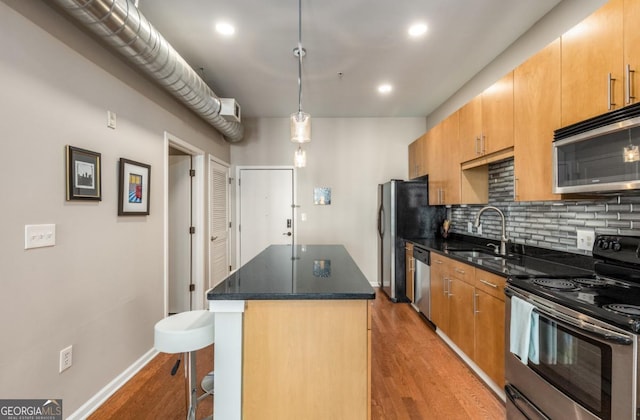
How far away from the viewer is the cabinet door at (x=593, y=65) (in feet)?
4.52

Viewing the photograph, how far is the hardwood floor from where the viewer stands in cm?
181

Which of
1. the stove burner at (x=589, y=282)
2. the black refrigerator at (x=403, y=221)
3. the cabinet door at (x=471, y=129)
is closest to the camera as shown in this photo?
the stove burner at (x=589, y=282)

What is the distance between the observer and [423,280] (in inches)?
126

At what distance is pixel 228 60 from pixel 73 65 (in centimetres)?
140

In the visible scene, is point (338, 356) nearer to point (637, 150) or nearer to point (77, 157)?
point (637, 150)

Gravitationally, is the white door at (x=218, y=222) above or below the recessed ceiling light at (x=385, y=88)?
below

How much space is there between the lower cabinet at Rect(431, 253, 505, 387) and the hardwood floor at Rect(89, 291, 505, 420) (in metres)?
0.17

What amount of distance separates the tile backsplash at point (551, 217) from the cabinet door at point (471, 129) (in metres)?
0.32

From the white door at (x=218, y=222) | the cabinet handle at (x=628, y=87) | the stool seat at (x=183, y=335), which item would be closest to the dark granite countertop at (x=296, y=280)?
the stool seat at (x=183, y=335)

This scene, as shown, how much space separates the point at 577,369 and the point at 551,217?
1.31m

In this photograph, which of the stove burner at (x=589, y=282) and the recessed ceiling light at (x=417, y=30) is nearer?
the stove burner at (x=589, y=282)

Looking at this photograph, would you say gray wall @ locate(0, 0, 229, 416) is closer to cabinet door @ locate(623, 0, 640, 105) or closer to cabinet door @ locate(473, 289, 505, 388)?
cabinet door @ locate(473, 289, 505, 388)

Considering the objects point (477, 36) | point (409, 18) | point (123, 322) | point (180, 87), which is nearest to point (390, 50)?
point (409, 18)

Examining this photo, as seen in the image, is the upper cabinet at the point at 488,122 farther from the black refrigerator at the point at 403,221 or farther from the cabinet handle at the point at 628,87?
the black refrigerator at the point at 403,221
